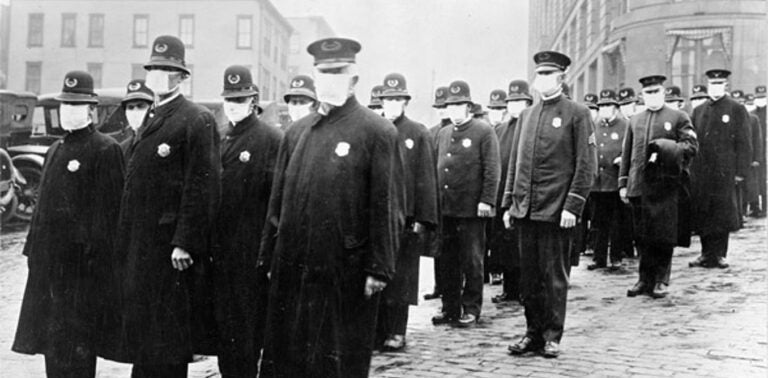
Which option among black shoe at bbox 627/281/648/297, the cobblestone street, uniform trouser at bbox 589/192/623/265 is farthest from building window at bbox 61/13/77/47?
black shoe at bbox 627/281/648/297

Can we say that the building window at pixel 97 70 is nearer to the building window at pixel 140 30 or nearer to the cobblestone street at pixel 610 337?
the building window at pixel 140 30

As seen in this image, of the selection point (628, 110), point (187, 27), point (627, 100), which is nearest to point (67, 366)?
point (627, 100)

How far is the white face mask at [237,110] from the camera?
18.4 feet

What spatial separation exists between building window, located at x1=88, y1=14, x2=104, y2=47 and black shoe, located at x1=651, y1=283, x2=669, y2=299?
43.6 m

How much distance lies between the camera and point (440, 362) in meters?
5.67

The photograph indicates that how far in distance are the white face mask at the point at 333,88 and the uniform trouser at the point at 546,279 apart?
2.44 meters

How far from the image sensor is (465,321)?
7.12 m

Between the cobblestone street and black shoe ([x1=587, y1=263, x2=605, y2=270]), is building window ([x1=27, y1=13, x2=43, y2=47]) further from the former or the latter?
black shoe ([x1=587, y1=263, x2=605, y2=270])

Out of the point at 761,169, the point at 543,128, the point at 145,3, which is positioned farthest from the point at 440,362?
the point at 145,3

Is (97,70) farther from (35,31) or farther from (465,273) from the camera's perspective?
(465,273)

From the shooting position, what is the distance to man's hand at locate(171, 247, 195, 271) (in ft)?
14.4

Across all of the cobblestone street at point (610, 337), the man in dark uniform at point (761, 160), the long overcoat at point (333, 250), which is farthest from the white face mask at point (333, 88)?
the man in dark uniform at point (761, 160)

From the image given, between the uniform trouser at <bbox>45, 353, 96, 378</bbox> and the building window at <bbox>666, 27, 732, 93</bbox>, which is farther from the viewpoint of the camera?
the building window at <bbox>666, 27, 732, 93</bbox>

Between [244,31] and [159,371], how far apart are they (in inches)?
1606
